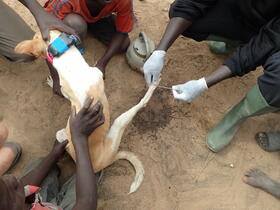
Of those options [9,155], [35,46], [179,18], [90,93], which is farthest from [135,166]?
[179,18]

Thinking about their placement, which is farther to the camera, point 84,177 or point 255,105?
point 255,105

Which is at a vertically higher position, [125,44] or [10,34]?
[10,34]

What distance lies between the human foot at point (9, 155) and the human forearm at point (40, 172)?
22cm

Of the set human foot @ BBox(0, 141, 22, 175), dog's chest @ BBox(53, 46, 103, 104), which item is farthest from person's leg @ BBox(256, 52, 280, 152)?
human foot @ BBox(0, 141, 22, 175)

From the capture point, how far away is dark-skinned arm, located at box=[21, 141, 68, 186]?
1.80 m

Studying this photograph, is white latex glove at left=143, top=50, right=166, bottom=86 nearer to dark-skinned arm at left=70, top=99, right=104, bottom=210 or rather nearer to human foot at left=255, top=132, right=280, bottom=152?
dark-skinned arm at left=70, top=99, right=104, bottom=210

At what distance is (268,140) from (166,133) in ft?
2.38

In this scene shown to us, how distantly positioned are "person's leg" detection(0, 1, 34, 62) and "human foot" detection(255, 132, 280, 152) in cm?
175

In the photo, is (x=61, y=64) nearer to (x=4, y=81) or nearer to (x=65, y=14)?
(x=65, y=14)

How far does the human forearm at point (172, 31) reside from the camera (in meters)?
2.18

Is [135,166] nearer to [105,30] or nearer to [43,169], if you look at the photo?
[43,169]

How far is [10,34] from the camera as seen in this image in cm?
229

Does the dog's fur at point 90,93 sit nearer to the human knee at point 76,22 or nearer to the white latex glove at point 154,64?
the white latex glove at point 154,64

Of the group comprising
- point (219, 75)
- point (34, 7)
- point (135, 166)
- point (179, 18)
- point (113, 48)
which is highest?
point (34, 7)
